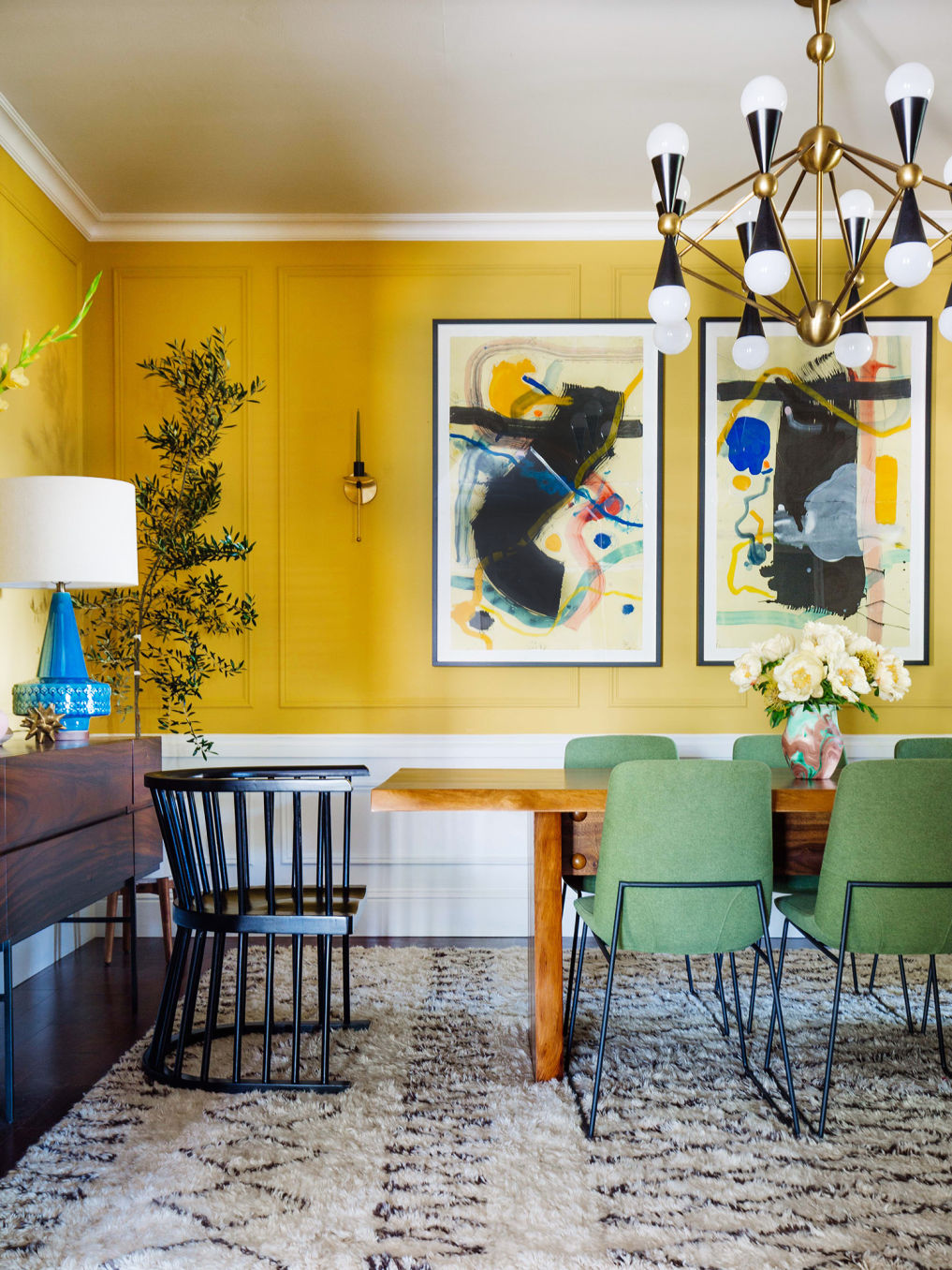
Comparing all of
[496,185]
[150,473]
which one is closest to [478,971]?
[150,473]

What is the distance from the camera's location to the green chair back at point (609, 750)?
11.0 feet

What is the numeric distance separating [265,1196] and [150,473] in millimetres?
3081

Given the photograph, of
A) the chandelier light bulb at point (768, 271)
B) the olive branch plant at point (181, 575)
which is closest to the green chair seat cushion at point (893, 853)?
the chandelier light bulb at point (768, 271)

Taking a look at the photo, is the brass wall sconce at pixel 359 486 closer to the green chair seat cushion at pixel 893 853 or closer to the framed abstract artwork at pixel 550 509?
the framed abstract artwork at pixel 550 509

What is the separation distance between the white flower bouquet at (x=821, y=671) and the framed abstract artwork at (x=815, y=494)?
1223mm

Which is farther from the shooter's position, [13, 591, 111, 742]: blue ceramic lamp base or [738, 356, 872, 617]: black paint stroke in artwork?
[738, 356, 872, 617]: black paint stroke in artwork

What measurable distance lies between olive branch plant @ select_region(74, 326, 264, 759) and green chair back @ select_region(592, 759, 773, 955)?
2.14 m

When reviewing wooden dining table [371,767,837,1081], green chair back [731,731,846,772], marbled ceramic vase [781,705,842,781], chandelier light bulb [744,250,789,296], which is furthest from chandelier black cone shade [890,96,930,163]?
green chair back [731,731,846,772]

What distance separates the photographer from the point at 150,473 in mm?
4105

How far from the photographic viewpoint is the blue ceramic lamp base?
291cm

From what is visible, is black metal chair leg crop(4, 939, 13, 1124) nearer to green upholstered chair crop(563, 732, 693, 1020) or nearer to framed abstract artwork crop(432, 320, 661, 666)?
green upholstered chair crop(563, 732, 693, 1020)

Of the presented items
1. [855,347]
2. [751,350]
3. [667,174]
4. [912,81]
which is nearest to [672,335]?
[751,350]

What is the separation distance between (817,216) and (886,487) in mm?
1798

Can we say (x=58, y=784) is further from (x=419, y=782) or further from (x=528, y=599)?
(x=528, y=599)
